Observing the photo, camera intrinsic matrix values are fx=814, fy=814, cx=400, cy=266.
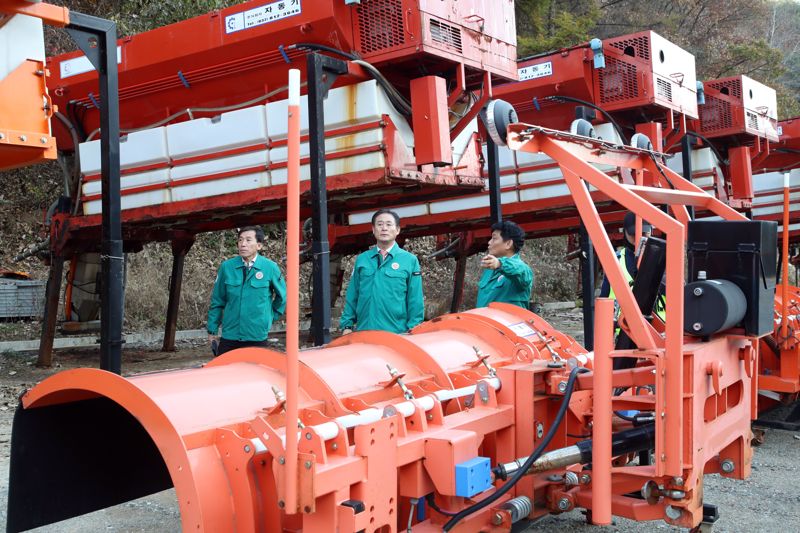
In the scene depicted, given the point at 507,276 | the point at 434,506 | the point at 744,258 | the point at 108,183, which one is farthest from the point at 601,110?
the point at 434,506

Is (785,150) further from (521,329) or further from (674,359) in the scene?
(674,359)

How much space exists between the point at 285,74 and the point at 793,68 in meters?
35.4

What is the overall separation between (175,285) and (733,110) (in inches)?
292

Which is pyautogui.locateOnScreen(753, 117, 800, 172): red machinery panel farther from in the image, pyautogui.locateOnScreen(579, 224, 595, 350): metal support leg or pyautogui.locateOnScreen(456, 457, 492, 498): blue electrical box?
pyautogui.locateOnScreen(456, 457, 492, 498): blue electrical box

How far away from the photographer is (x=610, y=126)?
8828mm

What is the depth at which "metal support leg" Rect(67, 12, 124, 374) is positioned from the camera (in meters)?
5.09

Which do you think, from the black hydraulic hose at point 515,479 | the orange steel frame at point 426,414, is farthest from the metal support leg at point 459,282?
the black hydraulic hose at point 515,479

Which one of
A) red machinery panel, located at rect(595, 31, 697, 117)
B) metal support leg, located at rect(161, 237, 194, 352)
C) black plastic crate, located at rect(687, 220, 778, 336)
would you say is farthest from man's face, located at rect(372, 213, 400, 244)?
metal support leg, located at rect(161, 237, 194, 352)

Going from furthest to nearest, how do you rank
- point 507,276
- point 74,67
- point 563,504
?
point 74,67 < point 507,276 < point 563,504

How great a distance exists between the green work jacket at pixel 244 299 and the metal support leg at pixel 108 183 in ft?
3.87

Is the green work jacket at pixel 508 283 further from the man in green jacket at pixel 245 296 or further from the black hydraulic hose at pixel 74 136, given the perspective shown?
the black hydraulic hose at pixel 74 136

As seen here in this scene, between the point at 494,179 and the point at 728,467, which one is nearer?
the point at 728,467

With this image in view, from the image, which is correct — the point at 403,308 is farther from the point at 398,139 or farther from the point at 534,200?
the point at 534,200

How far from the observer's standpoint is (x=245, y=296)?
6.31m
